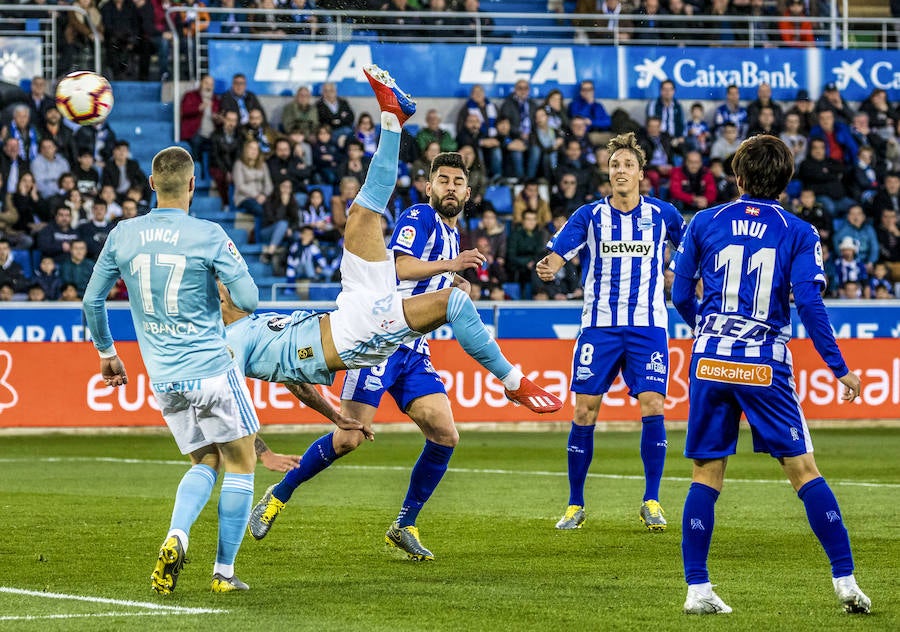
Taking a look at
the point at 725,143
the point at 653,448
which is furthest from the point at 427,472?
the point at 725,143

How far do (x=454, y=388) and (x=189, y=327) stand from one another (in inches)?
458

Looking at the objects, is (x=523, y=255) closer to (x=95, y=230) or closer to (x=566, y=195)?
(x=566, y=195)

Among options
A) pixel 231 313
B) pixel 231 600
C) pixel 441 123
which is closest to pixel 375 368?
pixel 231 313

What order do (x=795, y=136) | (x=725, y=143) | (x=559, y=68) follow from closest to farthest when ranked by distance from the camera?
1. (x=725, y=143)
2. (x=795, y=136)
3. (x=559, y=68)

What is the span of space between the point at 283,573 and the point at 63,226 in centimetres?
1353

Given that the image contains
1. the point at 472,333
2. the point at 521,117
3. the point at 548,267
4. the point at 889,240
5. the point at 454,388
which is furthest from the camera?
the point at 521,117

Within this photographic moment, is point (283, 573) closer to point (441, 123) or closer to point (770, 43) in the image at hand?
point (441, 123)

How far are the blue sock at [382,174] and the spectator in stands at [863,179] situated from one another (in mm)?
17654

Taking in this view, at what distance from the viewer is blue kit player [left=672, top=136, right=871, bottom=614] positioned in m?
6.55

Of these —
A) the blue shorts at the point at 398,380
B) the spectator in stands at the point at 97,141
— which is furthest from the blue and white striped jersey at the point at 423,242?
the spectator in stands at the point at 97,141

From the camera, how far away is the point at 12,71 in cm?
2291

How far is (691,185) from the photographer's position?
908 inches

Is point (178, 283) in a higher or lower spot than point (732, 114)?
lower

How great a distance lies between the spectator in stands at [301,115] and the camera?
22.8m
